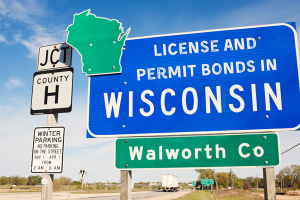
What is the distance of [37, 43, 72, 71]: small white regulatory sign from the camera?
4.23m

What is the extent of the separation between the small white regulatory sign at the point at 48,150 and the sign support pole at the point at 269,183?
290 cm

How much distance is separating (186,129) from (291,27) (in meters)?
1.95

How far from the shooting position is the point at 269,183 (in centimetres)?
300

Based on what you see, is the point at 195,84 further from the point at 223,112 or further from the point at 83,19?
the point at 83,19

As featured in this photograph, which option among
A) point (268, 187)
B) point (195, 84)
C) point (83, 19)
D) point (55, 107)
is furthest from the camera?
point (55, 107)

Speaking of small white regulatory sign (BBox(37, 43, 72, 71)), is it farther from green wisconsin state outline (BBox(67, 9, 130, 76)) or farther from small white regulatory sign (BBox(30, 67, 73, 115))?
green wisconsin state outline (BBox(67, 9, 130, 76))

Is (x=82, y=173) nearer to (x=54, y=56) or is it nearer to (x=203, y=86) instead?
(x=54, y=56)

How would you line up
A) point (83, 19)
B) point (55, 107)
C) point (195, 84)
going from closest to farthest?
1. point (195, 84)
2. point (83, 19)
3. point (55, 107)

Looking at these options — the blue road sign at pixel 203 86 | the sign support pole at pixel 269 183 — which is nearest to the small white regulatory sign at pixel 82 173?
the blue road sign at pixel 203 86

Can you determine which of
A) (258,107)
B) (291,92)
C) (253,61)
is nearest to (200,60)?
(253,61)

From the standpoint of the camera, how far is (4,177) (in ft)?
224

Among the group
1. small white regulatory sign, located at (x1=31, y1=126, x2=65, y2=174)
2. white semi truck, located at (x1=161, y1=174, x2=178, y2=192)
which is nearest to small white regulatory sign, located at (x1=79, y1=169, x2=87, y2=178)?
small white regulatory sign, located at (x1=31, y1=126, x2=65, y2=174)

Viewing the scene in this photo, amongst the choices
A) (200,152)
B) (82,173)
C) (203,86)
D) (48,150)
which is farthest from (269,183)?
(82,173)

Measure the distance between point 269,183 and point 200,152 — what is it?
0.92 m
